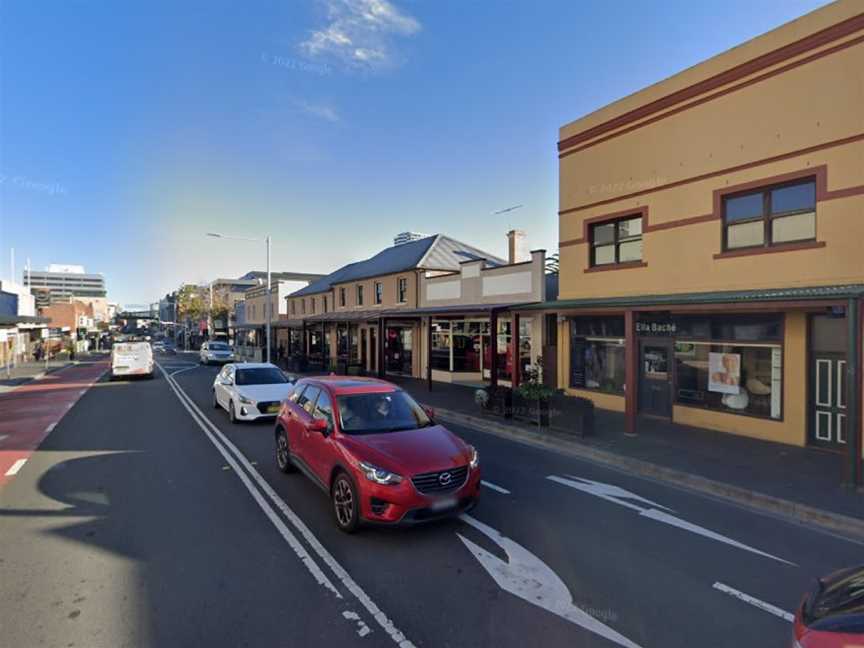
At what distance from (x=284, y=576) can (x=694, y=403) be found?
10.2 m

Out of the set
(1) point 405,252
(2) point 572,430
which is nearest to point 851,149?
(2) point 572,430

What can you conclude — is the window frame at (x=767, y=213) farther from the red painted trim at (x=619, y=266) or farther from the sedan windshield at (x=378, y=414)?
the sedan windshield at (x=378, y=414)

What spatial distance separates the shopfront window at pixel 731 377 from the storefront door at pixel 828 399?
0.56 meters

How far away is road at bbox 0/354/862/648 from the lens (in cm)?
365

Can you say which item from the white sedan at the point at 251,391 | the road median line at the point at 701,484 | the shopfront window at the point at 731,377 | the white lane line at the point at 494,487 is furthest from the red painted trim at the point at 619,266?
the white sedan at the point at 251,391

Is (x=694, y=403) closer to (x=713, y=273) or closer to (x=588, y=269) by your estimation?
(x=713, y=273)

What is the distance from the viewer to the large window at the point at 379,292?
79.6 ft

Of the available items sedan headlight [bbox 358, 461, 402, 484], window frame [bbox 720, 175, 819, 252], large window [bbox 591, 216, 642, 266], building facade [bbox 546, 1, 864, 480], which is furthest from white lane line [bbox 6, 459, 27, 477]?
window frame [bbox 720, 175, 819, 252]

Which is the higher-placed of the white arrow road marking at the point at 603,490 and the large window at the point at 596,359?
the large window at the point at 596,359

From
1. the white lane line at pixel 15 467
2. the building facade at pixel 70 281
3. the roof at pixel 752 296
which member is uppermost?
the building facade at pixel 70 281

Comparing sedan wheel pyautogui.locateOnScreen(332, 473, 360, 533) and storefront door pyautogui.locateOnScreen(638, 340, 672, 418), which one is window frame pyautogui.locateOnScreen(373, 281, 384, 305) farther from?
sedan wheel pyautogui.locateOnScreen(332, 473, 360, 533)

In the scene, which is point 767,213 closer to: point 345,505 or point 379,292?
point 345,505

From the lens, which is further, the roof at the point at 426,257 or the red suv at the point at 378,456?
the roof at the point at 426,257

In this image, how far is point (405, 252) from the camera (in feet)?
82.3
